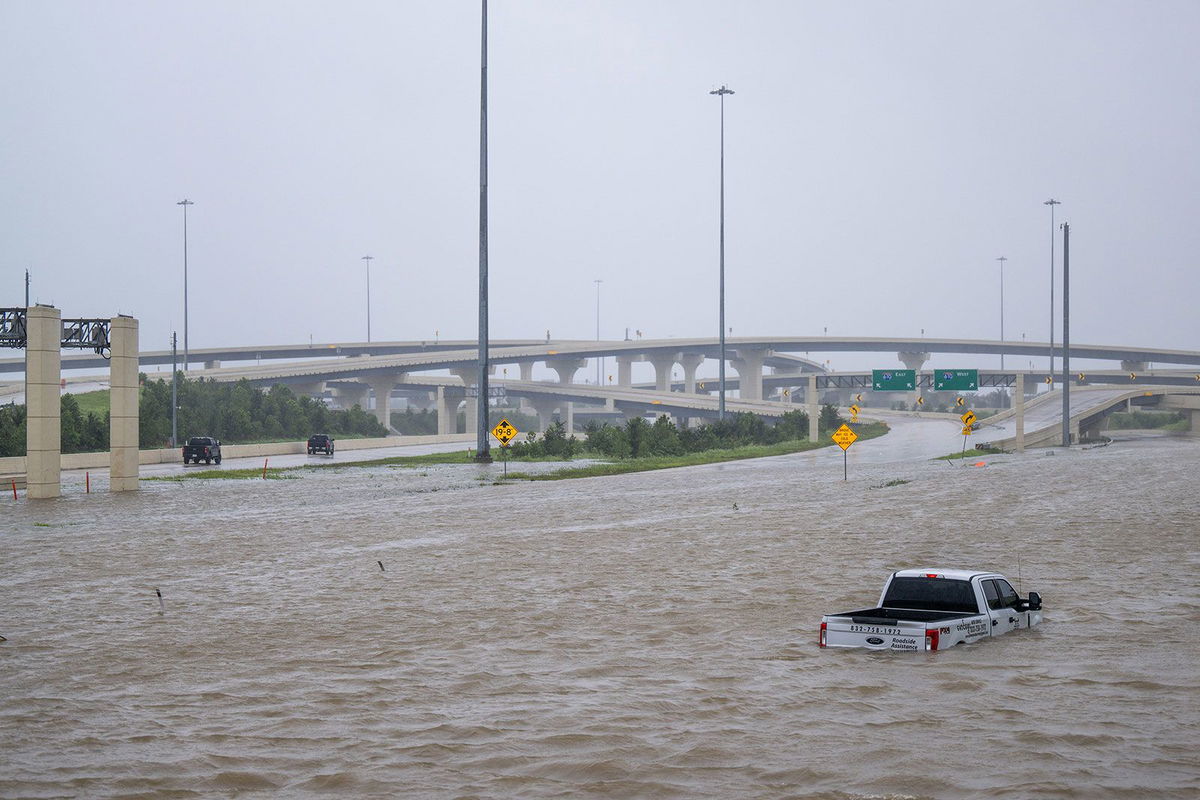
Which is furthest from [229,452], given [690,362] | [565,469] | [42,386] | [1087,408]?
[690,362]

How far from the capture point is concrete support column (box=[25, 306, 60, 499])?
4291 centimetres

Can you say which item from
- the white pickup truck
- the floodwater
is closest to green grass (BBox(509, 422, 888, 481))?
the floodwater

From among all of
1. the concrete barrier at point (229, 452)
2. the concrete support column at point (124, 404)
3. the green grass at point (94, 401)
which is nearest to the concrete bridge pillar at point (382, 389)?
the concrete barrier at point (229, 452)

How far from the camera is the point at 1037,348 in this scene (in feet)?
646

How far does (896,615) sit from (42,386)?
3508 cm

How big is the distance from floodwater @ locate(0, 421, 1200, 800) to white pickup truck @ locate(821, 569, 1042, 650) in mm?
269

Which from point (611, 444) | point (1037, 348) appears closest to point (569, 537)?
point (611, 444)

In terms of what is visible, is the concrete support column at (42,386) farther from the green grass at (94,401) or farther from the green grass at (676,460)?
the green grass at (94,401)

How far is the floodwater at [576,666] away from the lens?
11172 millimetres

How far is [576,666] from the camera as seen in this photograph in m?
→ 15.6

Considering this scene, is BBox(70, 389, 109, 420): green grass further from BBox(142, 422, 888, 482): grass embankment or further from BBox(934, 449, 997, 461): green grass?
BBox(934, 449, 997, 461): green grass

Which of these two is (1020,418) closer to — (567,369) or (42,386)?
(42,386)

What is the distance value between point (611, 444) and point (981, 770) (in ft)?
219

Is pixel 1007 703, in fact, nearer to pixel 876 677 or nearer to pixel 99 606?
pixel 876 677
